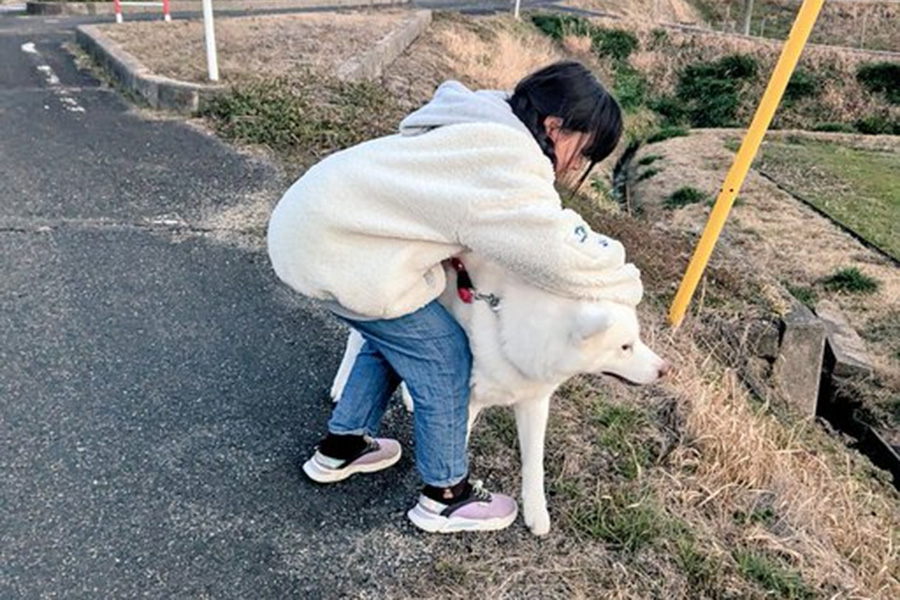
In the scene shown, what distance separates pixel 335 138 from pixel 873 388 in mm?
4413

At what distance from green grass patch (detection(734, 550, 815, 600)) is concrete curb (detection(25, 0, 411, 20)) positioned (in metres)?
17.3

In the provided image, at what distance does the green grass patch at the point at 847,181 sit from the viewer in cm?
871

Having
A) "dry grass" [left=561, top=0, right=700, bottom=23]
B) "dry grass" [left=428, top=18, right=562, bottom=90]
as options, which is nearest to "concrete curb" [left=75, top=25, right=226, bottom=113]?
"dry grass" [left=428, top=18, right=562, bottom=90]

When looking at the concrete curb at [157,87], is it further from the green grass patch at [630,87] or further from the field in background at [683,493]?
the green grass patch at [630,87]

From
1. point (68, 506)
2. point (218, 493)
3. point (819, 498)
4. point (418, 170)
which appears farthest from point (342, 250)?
point (819, 498)

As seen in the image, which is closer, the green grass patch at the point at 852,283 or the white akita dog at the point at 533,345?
the white akita dog at the point at 533,345

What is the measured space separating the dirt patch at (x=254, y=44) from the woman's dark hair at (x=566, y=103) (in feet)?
19.4

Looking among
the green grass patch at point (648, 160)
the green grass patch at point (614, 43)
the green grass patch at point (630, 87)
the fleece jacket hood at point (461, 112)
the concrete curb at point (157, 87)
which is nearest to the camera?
the fleece jacket hood at point (461, 112)

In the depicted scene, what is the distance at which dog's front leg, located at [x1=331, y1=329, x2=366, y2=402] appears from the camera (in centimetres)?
306

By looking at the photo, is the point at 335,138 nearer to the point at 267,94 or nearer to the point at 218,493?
A: the point at 267,94

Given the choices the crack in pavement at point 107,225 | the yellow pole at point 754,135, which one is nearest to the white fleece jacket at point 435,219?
the yellow pole at point 754,135

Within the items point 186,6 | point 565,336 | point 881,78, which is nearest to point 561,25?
point 881,78

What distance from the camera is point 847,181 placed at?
1046 centimetres

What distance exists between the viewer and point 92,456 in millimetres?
2928
